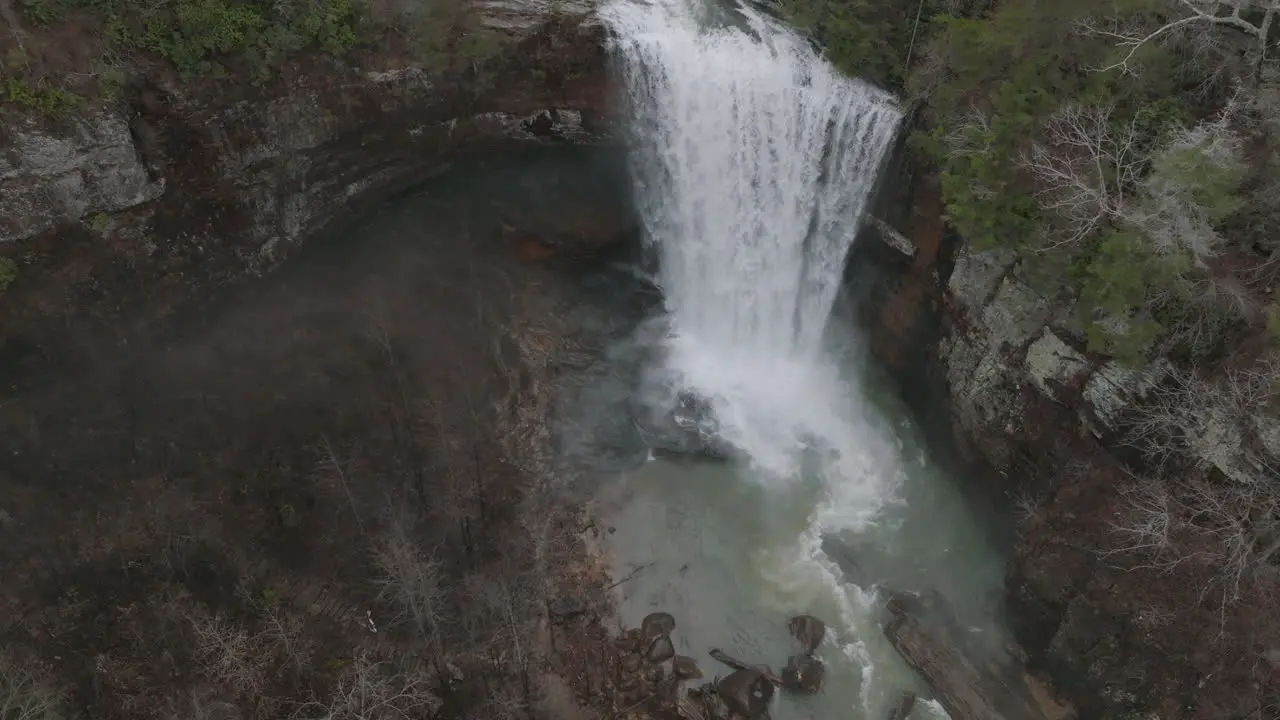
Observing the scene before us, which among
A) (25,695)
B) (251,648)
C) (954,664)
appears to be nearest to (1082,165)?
(954,664)

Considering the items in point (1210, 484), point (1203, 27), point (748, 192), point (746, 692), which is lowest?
point (746, 692)

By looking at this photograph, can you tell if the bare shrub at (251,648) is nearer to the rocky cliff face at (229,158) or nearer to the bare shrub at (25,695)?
the bare shrub at (25,695)

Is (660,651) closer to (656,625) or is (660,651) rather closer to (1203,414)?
(656,625)

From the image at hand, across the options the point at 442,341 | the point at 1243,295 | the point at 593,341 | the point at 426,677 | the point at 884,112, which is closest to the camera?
the point at 1243,295

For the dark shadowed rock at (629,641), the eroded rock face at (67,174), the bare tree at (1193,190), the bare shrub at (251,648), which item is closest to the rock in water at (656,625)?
the dark shadowed rock at (629,641)

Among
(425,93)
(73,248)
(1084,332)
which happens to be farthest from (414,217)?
(1084,332)

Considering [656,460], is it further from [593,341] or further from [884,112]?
[884,112]

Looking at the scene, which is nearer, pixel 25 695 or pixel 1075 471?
pixel 25 695
